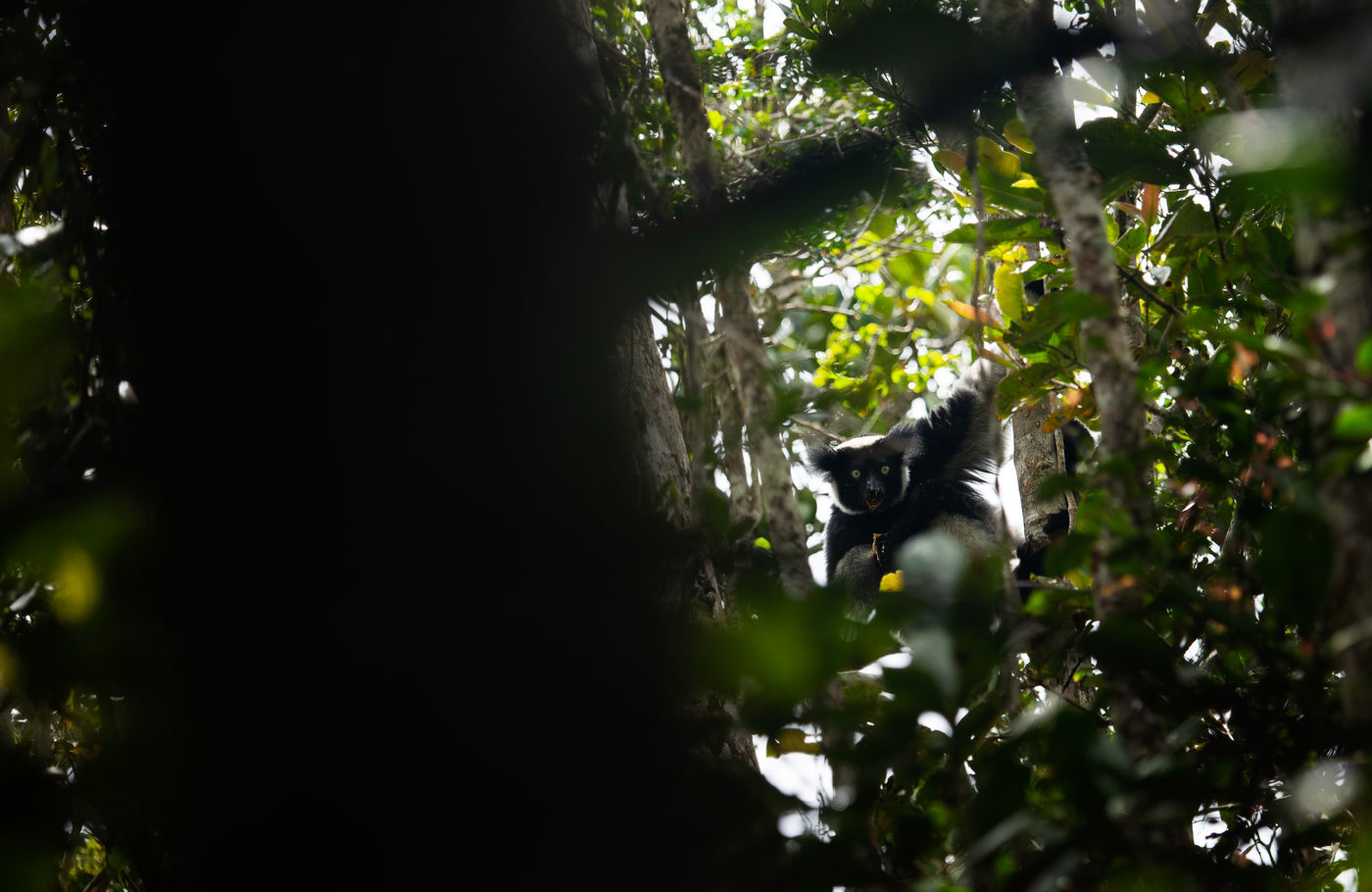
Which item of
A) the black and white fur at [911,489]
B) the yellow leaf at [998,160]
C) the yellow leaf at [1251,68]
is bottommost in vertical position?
the yellow leaf at [998,160]

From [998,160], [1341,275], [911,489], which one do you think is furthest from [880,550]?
[1341,275]

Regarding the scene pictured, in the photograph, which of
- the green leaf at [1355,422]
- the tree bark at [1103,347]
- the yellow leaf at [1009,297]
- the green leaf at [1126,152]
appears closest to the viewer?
the green leaf at [1355,422]

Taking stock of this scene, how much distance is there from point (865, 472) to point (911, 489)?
14.4 inches

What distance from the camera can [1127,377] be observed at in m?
1.41

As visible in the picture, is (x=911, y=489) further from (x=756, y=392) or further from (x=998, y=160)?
(x=756, y=392)

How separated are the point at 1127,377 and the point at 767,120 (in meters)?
3.79

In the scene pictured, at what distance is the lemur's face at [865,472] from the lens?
20.5 ft

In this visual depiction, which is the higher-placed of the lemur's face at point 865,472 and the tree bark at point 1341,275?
the lemur's face at point 865,472

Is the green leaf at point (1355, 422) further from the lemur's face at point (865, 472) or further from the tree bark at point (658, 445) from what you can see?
the lemur's face at point (865, 472)

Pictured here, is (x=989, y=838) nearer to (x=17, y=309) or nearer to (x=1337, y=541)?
(x=1337, y=541)

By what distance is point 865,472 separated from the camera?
6.51m

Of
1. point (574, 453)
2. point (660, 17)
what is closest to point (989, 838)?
point (574, 453)

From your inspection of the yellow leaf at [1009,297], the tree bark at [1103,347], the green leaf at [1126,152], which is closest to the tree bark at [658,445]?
the tree bark at [1103,347]

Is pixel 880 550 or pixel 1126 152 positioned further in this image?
pixel 880 550
